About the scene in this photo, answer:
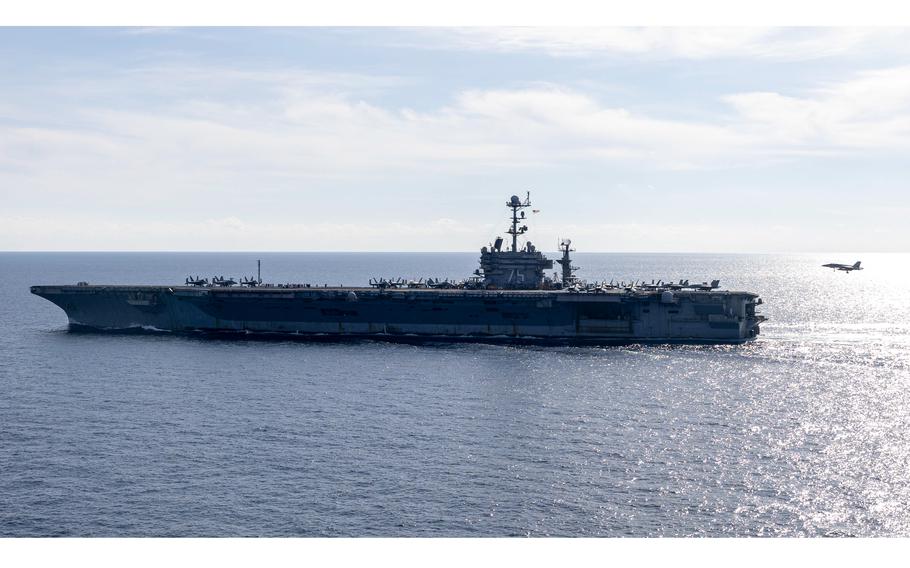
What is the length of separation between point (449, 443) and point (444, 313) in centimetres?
2635

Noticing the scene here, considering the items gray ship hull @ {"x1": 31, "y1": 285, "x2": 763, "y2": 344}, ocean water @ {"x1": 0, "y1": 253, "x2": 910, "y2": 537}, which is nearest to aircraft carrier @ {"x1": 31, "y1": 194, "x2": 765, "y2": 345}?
gray ship hull @ {"x1": 31, "y1": 285, "x2": 763, "y2": 344}

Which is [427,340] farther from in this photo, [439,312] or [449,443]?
[449,443]

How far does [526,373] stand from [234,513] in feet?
75.0

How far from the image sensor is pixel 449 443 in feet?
97.3

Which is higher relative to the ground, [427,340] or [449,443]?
[427,340]

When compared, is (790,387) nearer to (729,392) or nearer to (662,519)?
(729,392)

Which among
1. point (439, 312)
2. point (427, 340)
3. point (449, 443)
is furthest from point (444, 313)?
point (449, 443)

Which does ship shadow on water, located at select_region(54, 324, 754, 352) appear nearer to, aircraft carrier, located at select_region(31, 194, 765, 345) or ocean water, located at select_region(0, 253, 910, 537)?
aircraft carrier, located at select_region(31, 194, 765, 345)

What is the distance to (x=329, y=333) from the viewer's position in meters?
56.8

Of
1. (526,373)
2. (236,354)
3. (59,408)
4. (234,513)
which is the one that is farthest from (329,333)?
(234,513)

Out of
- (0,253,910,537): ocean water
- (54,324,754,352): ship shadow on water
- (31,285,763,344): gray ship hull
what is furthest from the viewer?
(31,285,763,344): gray ship hull

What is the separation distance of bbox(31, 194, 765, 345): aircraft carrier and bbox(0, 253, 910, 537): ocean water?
472 cm

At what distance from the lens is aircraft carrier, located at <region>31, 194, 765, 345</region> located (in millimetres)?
54375

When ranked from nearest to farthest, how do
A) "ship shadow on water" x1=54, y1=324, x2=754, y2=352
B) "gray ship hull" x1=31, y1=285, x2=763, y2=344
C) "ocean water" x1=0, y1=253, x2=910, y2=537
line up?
"ocean water" x1=0, y1=253, x2=910, y2=537, "ship shadow on water" x1=54, y1=324, x2=754, y2=352, "gray ship hull" x1=31, y1=285, x2=763, y2=344
